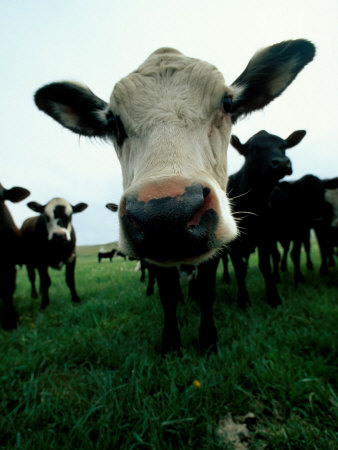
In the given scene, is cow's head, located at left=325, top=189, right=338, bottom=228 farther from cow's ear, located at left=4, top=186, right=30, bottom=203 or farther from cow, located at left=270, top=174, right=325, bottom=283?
cow's ear, located at left=4, top=186, right=30, bottom=203

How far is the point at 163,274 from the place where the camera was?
2486mm

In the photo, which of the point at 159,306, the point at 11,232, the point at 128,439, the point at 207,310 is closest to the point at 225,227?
the point at 128,439

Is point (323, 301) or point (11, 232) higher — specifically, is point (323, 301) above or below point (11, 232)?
below

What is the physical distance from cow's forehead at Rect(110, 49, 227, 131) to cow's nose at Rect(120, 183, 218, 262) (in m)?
0.73

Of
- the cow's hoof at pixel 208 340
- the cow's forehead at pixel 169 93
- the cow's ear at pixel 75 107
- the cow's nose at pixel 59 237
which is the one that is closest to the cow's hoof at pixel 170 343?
the cow's hoof at pixel 208 340

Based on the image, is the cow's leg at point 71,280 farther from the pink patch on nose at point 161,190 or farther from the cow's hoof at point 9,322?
the pink patch on nose at point 161,190

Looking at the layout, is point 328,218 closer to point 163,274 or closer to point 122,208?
point 163,274

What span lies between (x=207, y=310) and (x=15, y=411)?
168 centimetres

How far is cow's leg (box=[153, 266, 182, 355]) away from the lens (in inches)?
93.6

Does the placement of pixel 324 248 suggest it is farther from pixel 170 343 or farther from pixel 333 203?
pixel 170 343

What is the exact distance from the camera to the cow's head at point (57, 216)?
17.1 ft

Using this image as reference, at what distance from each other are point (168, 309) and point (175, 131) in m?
1.70

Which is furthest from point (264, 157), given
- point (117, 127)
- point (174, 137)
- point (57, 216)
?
point (57, 216)

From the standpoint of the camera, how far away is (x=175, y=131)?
1517 mm
